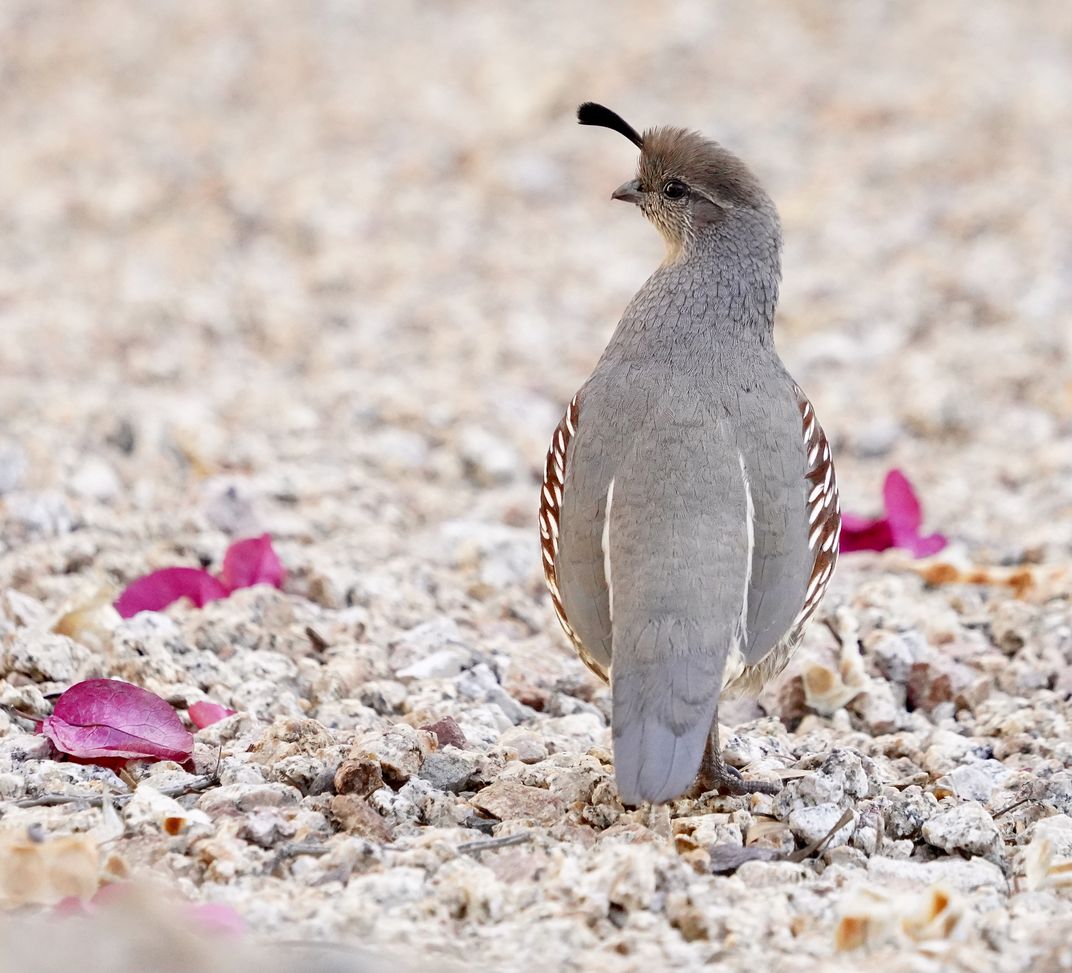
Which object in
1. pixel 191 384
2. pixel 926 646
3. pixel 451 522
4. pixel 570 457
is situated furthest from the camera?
pixel 191 384

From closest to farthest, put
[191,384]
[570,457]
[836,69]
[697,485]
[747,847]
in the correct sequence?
[747,847]
[697,485]
[570,457]
[191,384]
[836,69]

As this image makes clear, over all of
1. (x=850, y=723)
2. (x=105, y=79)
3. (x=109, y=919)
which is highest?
(x=105, y=79)

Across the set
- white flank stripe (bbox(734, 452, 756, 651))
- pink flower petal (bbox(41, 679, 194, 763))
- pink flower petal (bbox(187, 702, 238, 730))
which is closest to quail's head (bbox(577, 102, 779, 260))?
white flank stripe (bbox(734, 452, 756, 651))

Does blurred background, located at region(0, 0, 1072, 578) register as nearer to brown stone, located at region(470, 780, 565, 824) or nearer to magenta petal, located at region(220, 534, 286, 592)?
magenta petal, located at region(220, 534, 286, 592)

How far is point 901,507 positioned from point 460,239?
13.6 feet

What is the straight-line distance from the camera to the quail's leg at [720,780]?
415cm

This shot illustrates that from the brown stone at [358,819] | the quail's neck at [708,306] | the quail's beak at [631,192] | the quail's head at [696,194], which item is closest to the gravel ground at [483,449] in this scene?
the brown stone at [358,819]

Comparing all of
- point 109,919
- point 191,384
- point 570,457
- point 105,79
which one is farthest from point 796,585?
point 105,79

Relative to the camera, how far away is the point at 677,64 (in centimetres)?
1121

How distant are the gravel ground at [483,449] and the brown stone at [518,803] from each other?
0.02 m

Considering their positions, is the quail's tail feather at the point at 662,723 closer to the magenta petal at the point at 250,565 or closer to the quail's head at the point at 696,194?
the quail's head at the point at 696,194

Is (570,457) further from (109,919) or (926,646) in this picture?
(109,919)

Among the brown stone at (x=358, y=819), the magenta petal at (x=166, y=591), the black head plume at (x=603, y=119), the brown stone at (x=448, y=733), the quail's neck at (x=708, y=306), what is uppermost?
the black head plume at (x=603, y=119)

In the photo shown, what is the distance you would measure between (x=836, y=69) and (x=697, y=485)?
7776mm
